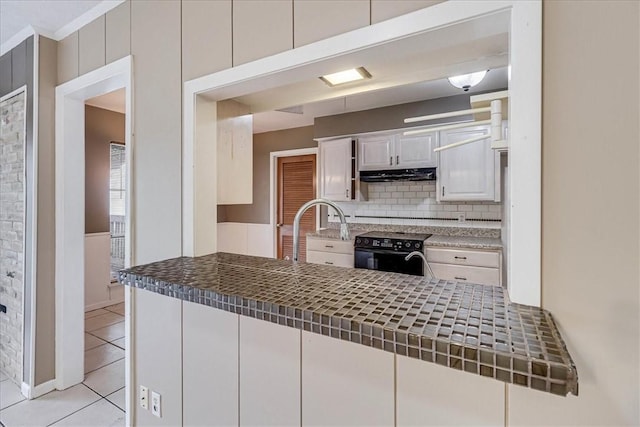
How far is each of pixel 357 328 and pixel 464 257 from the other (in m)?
2.60

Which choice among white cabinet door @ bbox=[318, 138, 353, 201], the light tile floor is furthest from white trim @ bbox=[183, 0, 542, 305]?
white cabinet door @ bbox=[318, 138, 353, 201]

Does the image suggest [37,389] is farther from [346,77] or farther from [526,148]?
[526,148]

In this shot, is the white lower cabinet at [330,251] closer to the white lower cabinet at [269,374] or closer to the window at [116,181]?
the white lower cabinet at [269,374]

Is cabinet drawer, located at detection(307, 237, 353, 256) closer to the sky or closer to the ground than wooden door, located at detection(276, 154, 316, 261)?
closer to the ground

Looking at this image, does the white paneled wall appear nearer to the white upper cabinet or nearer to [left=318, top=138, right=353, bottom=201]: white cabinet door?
[left=318, top=138, right=353, bottom=201]: white cabinet door

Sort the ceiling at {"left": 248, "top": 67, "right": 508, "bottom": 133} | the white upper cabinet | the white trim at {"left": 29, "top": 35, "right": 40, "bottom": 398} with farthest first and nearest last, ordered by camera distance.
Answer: the white upper cabinet < the ceiling at {"left": 248, "top": 67, "right": 508, "bottom": 133} < the white trim at {"left": 29, "top": 35, "right": 40, "bottom": 398}

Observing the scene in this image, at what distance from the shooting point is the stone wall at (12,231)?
2.32m

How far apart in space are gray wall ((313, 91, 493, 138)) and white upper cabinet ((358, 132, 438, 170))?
0.14 m

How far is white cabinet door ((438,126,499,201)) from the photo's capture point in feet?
10.5

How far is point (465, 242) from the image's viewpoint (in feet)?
10.1

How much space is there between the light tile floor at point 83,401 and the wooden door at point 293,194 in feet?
8.67

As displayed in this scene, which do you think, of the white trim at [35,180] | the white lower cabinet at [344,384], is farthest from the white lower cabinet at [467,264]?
the white trim at [35,180]

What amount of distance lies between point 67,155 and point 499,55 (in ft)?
9.02

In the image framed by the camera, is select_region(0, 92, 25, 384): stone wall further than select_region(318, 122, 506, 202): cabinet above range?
No
